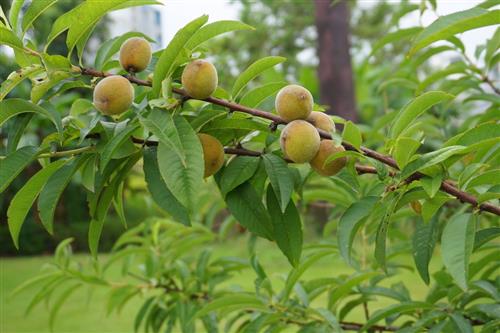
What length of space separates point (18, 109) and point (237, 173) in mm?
219

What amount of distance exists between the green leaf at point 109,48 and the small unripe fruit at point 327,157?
0.23 metres

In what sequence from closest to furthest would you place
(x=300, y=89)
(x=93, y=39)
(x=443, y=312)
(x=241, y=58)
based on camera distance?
(x=300, y=89) → (x=443, y=312) → (x=93, y=39) → (x=241, y=58)

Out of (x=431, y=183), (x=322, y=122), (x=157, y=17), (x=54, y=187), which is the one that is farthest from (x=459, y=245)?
(x=157, y=17)

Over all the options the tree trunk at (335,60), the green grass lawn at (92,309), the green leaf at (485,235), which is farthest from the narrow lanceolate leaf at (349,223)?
the tree trunk at (335,60)

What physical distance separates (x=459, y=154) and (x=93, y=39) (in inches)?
324

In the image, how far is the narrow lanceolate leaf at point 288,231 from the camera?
2.08 feet

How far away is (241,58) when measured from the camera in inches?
485

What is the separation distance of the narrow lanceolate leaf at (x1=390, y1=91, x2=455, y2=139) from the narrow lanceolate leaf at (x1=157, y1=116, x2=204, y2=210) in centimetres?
22

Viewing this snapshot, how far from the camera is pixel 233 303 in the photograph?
851 millimetres

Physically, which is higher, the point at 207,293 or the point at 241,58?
the point at 241,58

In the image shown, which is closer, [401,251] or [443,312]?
[443,312]

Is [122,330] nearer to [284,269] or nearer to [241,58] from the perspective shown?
[284,269]

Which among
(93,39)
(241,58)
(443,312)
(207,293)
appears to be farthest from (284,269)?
(241,58)

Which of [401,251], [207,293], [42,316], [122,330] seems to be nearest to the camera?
[401,251]
